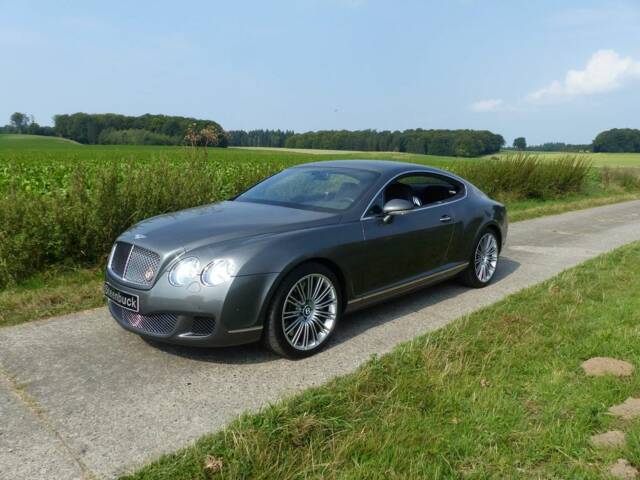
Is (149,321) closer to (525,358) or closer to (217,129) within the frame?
(525,358)

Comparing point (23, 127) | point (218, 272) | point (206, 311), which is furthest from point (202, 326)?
point (23, 127)

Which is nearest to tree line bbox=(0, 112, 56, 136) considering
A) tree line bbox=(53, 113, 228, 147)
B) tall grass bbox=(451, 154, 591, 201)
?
tree line bbox=(53, 113, 228, 147)

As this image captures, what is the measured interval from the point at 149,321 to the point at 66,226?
126 inches

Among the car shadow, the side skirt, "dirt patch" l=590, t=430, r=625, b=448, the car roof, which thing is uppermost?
the car roof

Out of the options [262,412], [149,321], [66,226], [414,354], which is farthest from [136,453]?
[66,226]

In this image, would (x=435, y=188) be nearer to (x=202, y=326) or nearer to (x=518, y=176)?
(x=202, y=326)

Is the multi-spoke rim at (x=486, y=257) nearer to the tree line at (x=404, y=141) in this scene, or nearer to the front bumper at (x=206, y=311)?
the front bumper at (x=206, y=311)

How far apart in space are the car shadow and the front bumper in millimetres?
337

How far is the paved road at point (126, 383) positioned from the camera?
2.82m

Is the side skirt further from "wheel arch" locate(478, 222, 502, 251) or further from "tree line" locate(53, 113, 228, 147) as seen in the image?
"tree line" locate(53, 113, 228, 147)

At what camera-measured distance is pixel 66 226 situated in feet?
20.9

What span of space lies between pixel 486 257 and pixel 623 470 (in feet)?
12.6

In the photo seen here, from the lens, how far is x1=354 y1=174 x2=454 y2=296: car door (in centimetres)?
460

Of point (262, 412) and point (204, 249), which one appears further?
point (204, 249)
